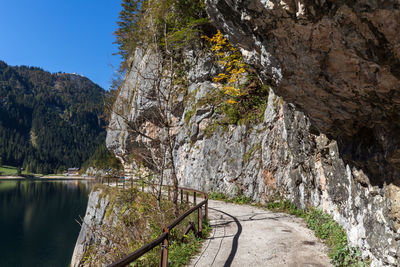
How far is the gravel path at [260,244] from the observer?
5641mm

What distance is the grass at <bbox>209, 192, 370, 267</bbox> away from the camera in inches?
196

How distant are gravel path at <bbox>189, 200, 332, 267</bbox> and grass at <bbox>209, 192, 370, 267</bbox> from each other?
22 cm

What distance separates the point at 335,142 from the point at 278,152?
21.2 ft

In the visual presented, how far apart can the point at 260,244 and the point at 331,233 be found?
1930 mm

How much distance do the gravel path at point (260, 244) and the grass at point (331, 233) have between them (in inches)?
8.5

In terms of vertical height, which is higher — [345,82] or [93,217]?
[345,82]

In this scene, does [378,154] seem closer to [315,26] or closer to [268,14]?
[315,26]

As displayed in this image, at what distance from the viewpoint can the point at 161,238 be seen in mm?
4441

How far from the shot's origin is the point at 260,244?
6770 millimetres

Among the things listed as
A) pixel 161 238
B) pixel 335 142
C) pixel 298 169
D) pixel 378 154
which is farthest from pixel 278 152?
pixel 161 238

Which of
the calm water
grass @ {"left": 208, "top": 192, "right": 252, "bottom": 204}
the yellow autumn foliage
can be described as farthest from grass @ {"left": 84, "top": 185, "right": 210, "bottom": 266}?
the calm water

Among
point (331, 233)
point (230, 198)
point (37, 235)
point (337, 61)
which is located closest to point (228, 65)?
point (230, 198)

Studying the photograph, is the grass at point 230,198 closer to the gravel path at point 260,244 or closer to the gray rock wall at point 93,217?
the gravel path at point 260,244

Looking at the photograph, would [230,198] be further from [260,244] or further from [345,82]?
[345,82]
